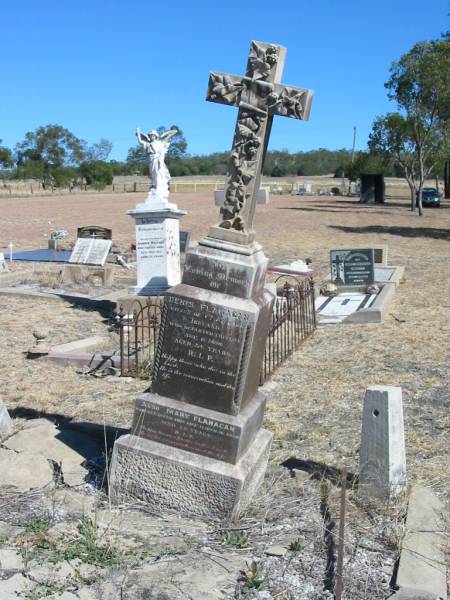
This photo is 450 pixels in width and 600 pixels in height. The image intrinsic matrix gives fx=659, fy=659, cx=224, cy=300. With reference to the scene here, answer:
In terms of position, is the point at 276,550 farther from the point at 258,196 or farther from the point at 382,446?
the point at 258,196

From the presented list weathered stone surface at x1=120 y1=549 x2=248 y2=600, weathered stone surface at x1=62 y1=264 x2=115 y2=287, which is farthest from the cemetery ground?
weathered stone surface at x1=62 y1=264 x2=115 y2=287

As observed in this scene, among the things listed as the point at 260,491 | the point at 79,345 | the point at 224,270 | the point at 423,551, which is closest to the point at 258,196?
the point at 224,270

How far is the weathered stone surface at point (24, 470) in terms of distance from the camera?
4883 mm

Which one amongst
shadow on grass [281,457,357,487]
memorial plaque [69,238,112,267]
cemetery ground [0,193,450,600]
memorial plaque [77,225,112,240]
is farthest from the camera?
memorial plaque [77,225,112,240]

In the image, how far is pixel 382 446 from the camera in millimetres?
4707

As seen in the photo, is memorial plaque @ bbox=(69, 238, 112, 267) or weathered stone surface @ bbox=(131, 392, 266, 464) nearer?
weathered stone surface @ bbox=(131, 392, 266, 464)

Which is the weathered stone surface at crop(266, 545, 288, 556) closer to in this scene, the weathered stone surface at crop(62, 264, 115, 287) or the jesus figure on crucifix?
the jesus figure on crucifix

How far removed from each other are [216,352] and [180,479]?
919 millimetres

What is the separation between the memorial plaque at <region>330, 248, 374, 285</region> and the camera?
1332 centimetres

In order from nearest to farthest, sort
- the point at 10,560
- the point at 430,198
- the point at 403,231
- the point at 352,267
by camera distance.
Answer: the point at 10,560, the point at 352,267, the point at 403,231, the point at 430,198

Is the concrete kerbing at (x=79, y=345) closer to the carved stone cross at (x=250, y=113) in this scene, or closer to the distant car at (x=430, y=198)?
the carved stone cross at (x=250, y=113)

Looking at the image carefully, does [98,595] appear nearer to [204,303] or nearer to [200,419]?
[200,419]

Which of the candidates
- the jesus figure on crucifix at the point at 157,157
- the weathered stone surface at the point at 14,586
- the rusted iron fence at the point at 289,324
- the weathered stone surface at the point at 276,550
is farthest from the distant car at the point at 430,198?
the weathered stone surface at the point at 14,586

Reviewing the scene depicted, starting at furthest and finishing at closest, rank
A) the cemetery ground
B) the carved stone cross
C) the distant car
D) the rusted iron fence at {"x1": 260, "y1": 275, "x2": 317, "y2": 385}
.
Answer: the distant car, the rusted iron fence at {"x1": 260, "y1": 275, "x2": 317, "y2": 385}, the carved stone cross, the cemetery ground
